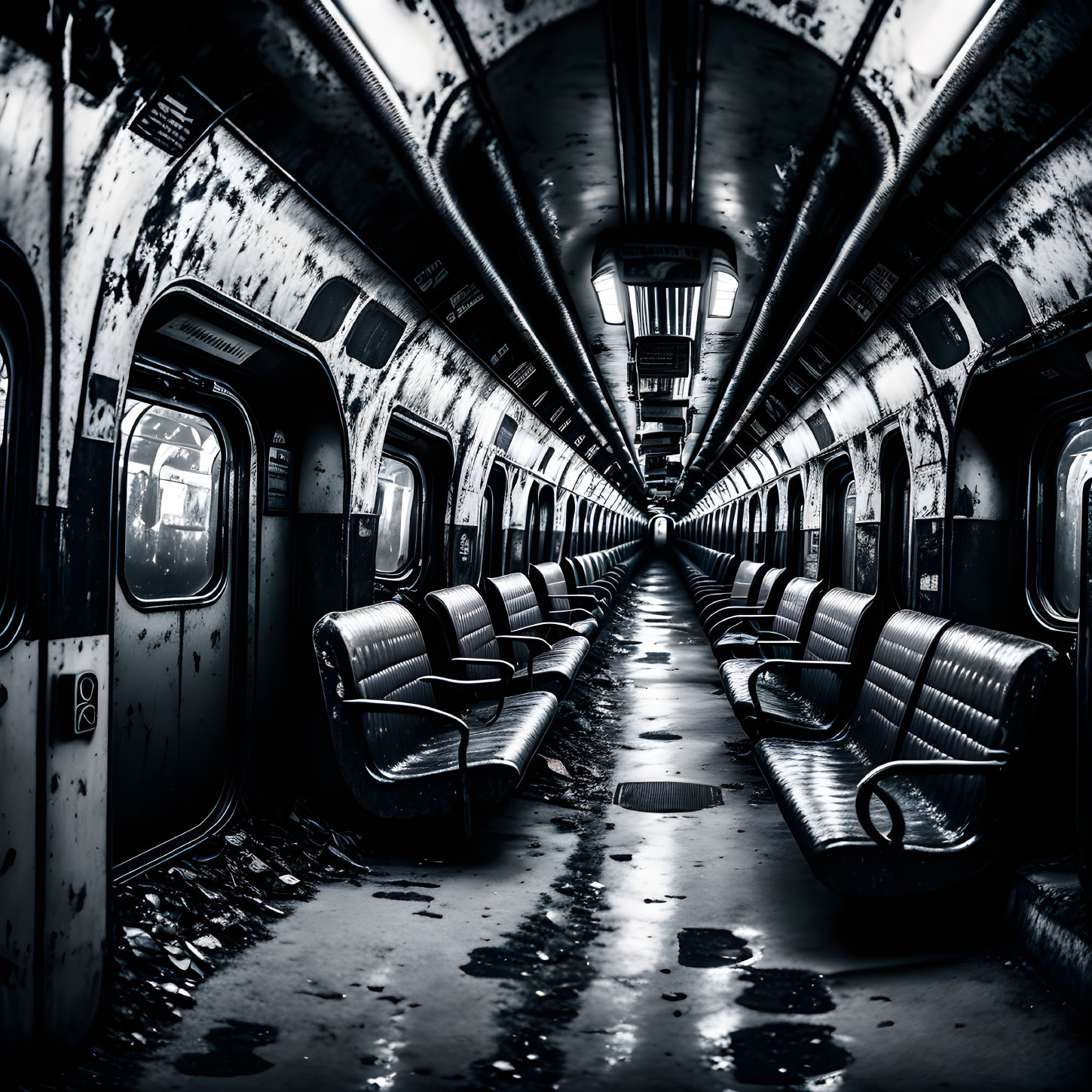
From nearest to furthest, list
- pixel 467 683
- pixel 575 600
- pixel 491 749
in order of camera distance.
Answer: pixel 491 749
pixel 467 683
pixel 575 600

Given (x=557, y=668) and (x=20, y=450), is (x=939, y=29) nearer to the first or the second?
(x=20, y=450)

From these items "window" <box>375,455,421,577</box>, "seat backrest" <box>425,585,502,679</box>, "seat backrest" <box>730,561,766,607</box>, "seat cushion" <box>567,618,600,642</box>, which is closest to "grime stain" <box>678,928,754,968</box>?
"seat backrest" <box>425,585,502,679</box>

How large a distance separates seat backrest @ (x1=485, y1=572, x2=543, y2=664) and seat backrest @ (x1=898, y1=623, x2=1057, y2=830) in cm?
420

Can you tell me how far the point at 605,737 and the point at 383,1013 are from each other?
14.9 ft

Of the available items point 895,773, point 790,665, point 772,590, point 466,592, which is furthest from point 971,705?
point 772,590

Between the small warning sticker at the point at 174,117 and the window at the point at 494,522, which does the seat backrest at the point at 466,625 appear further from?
the small warning sticker at the point at 174,117

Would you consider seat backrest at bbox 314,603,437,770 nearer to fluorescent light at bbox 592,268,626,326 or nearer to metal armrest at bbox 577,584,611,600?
fluorescent light at bbox 592,268,626,326

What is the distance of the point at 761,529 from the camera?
1658cm

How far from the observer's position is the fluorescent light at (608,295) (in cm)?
541

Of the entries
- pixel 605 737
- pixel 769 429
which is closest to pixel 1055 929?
pixel 605 737

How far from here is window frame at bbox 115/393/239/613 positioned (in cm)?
373

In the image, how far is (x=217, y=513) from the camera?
4426 millimetres

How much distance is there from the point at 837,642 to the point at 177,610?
4117 millimetres

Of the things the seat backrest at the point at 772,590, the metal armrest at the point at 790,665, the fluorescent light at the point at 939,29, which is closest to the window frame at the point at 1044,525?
the metal armrest at the point at 790,665
